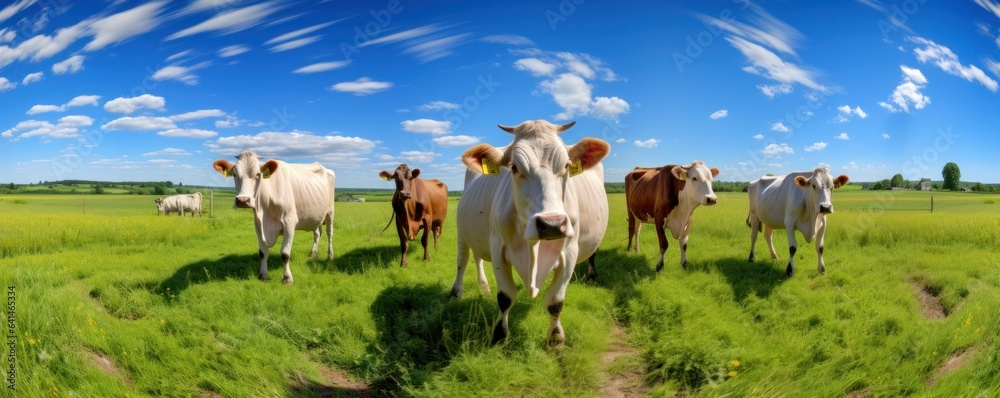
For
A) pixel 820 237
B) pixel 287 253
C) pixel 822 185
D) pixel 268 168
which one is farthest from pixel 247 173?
pixel 820 237

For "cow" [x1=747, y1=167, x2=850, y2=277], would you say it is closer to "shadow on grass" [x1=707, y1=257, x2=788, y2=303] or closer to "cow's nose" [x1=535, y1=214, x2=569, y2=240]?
"shadow on grass" [x1=707, y1=257, x2=788, y2=303]

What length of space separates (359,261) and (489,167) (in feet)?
18.4

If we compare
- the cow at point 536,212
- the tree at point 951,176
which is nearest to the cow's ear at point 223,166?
the cow at point 536,212

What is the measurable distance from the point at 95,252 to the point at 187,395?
26.0ft

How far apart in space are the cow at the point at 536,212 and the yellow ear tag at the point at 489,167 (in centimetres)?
1

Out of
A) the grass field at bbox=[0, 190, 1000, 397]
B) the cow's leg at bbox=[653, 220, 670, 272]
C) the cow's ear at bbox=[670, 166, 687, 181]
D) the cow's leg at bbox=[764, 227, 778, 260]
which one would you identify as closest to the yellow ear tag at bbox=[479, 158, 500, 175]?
the grass field at bbox=[0, 190, 1000, 397]

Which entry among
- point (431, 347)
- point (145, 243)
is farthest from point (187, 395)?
point (145, 243)

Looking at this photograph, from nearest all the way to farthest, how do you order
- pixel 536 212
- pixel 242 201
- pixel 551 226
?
pixel 551 226 < pixel 536 212 < pixel 242 201

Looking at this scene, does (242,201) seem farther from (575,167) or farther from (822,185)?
(822,185)

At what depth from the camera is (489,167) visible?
4895 mm

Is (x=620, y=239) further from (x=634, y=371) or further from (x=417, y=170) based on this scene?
(x=634, y=371)

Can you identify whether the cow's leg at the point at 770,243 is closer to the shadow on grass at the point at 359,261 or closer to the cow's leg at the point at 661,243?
the cow's leg at the point at 661,243

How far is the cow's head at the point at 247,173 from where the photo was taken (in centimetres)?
725

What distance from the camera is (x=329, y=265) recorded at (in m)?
9.17
